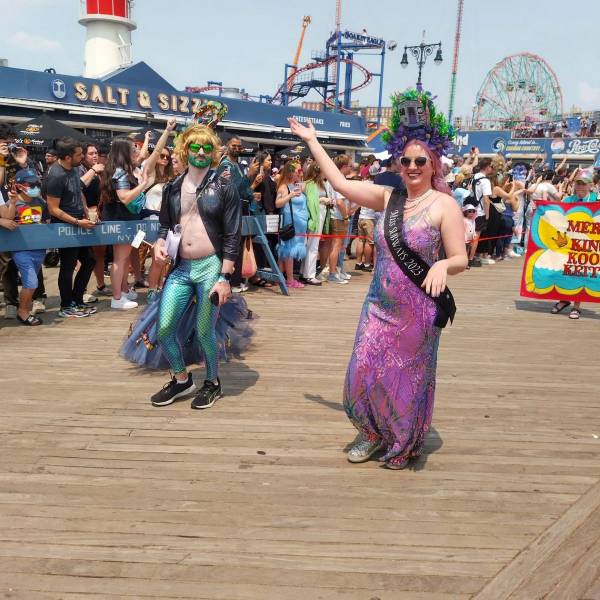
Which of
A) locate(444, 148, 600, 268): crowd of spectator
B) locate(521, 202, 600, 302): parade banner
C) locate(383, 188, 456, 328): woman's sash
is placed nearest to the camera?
locate(383, 188, 456, 328): woman's sash

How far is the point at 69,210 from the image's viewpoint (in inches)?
269

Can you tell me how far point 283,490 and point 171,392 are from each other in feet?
4.86

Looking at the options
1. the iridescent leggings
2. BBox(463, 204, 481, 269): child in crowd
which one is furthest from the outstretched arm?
BBox(463, 204, 481, 269): child in crowd

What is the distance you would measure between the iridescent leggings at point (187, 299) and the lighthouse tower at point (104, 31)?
31.3 m

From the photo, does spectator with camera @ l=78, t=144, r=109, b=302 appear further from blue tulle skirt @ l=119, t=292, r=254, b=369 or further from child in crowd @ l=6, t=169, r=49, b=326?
blue tulle skirt @ l=119, t=292, r=254, b=369

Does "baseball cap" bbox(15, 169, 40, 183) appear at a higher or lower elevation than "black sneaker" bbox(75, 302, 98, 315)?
higher

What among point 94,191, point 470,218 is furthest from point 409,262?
point 470,218

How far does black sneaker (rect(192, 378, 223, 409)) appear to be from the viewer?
4309 millimetres

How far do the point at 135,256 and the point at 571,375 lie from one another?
17.9 feet

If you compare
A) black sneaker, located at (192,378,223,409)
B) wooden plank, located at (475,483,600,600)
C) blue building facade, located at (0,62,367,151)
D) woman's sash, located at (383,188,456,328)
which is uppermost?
blue building facade, located at (0,62,367,151)

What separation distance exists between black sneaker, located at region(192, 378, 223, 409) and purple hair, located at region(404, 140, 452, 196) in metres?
2.05

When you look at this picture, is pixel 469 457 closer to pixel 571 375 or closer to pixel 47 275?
pixel 571 375

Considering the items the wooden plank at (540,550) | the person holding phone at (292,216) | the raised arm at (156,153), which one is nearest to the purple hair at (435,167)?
the wooden plank at (540,550)

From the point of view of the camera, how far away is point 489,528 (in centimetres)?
286
